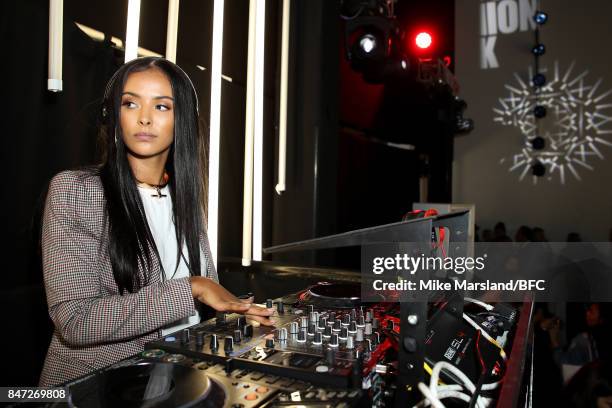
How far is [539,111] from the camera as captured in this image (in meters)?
6.33

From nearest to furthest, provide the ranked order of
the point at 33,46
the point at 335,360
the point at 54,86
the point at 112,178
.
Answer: the point at 335,360
the point at 112,178
the point at 54,86
the point at 33,46

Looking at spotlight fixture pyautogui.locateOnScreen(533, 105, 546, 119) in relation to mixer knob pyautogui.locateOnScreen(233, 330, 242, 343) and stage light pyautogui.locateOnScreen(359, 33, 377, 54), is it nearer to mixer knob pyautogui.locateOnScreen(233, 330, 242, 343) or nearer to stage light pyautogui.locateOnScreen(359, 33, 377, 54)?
stage light pyautogui.locateOnScreen(359, 33, 377, 54)

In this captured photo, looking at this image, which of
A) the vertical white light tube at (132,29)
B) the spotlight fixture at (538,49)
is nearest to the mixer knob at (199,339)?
the vertical white light tube at (132,29)

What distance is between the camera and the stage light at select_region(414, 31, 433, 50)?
17.3 ft

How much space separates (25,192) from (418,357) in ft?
5.09

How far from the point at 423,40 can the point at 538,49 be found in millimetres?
2222

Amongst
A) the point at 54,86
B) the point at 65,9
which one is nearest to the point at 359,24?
the point at 65,9

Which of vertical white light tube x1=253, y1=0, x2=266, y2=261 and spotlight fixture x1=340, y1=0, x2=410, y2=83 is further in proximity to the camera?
spotlight fixture x1=340, y1=0, x2=410, y2=83

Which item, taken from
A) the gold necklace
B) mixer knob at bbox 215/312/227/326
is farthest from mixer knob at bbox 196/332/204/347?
the gold necklace

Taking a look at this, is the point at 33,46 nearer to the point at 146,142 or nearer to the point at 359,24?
the point at 146,142

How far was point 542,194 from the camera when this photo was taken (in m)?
6.42

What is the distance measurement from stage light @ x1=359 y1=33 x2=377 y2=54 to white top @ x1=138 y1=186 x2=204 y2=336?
2.80m

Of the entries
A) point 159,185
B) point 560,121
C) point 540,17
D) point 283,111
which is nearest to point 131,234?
point 159,185

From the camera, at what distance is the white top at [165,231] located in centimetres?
130
